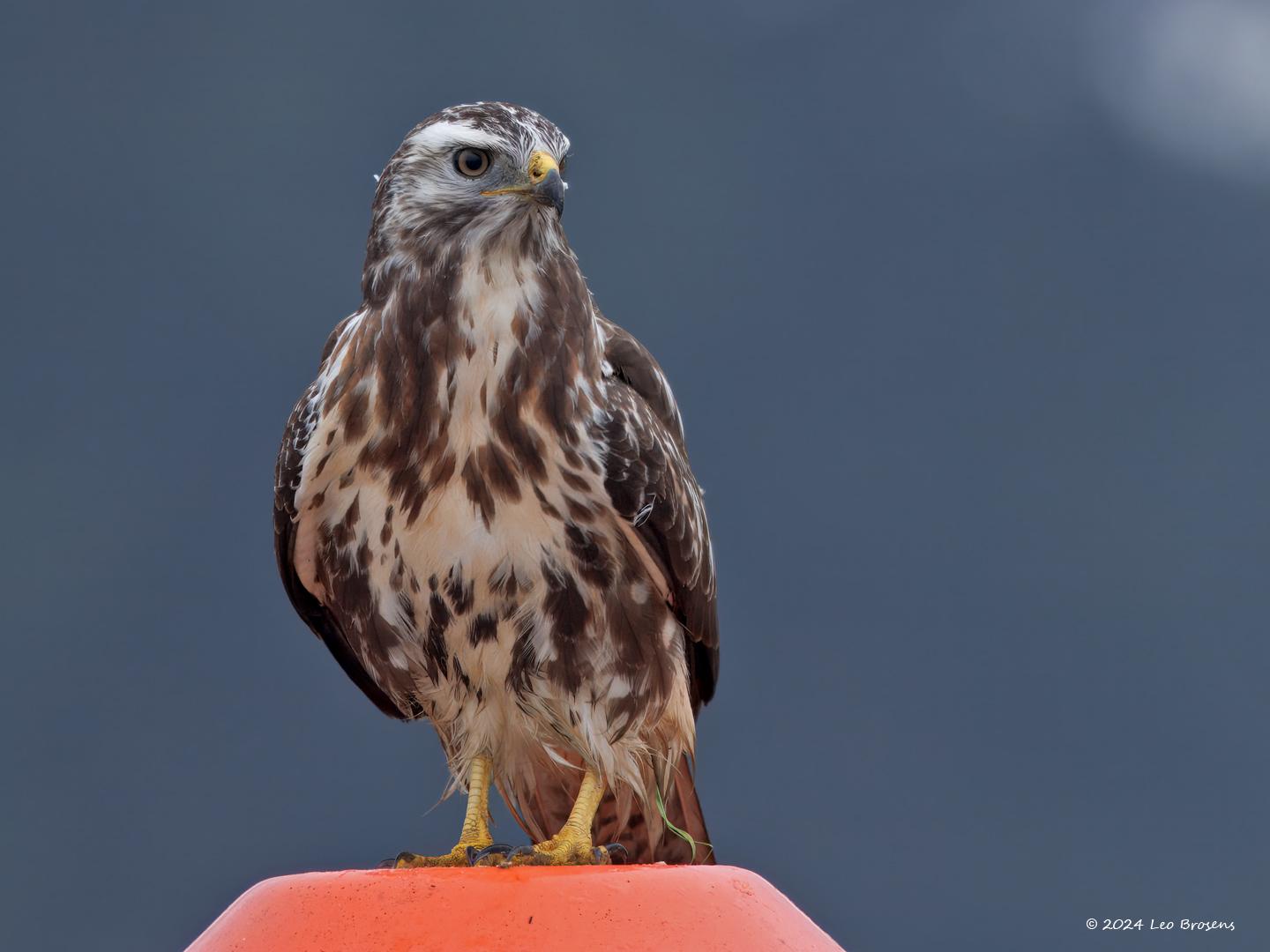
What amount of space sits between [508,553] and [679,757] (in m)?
0.65

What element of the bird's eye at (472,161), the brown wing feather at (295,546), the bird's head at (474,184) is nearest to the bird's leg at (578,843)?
the brown wing feather at (295,546)

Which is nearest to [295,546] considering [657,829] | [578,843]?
[578,843]

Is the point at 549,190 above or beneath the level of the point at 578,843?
above

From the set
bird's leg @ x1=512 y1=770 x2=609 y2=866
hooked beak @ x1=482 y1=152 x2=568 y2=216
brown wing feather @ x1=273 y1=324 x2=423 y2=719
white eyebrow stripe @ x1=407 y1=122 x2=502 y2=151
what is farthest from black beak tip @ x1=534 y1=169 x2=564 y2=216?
bird's leg @ x1=512 y1=770 x2=609 y2=866

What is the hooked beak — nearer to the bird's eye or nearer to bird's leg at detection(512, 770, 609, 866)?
the bird's eye

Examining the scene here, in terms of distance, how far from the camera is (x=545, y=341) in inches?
99.7

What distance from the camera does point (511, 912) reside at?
2.06 meters

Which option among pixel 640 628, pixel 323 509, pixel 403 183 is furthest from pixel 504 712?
pixel 403 183

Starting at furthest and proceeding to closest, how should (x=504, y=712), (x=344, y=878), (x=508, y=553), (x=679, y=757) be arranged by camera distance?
(x=679, y=757) < (x=504, y=712) < (x=508, y=553) < (x=344, y=878)

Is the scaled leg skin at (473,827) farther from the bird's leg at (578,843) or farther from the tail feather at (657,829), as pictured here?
the tail feather at (657,829)

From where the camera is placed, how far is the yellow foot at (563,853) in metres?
2.44

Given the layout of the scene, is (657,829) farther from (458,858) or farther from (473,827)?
(458,858)

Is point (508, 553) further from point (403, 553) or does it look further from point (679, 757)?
point (679, 757)

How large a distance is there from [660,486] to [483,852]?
0.68m
